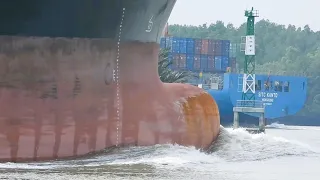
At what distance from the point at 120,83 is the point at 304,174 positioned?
424 centimetres

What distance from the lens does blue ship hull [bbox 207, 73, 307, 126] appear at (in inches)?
2712

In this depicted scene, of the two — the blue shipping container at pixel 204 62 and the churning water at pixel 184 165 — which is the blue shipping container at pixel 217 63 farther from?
the churning water at pixel 184 165

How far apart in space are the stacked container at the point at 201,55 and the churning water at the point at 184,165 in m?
64.0

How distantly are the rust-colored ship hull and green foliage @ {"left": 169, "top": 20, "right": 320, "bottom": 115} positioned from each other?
114882 millimetres

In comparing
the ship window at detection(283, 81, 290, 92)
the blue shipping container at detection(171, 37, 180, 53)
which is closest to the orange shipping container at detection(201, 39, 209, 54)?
the blue shipping container at detection(171, 37, 180, 53)

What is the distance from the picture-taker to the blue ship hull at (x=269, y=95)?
68.9 m

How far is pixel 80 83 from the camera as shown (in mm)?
15469

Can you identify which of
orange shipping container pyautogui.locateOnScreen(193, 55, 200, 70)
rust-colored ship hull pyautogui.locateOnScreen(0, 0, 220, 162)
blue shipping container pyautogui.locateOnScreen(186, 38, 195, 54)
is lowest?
rust-colored ship hull pyautogui.locateOnScreen(0, 0, 220, 162)

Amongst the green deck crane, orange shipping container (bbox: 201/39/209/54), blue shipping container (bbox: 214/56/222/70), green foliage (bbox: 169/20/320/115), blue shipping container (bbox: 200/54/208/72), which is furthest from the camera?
green foliage (bbox: 169/20/320/115)

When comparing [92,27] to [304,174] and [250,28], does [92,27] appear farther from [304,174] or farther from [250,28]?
[250,28]

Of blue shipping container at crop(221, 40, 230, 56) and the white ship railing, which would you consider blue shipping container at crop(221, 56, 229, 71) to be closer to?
blue shipping container at crop(221, 40, 230, 56)

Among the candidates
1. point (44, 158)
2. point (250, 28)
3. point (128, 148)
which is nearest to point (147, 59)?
point (128, 148)

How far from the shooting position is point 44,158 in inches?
584

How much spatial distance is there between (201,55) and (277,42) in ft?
241
